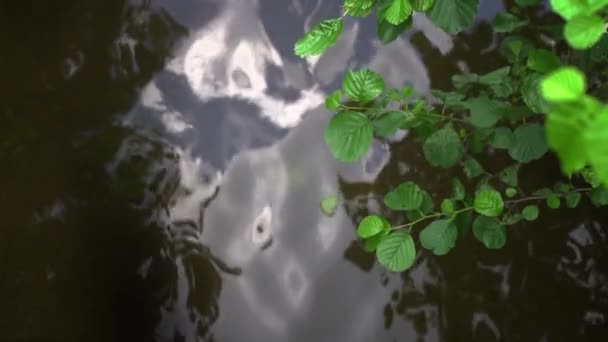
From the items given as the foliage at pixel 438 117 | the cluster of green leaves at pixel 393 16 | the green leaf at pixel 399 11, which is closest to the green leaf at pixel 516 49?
the foliage at pixel 438 117

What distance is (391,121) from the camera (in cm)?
80

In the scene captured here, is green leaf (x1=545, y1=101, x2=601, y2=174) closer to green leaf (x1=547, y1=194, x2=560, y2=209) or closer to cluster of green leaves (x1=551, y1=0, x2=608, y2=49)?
cluster of green leaves (x1=551, y1=0, x2=608, y2=49)

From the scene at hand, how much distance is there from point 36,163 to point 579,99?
1009 mm

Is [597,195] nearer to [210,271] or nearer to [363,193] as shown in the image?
[363,193]

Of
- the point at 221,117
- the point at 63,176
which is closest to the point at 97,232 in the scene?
the point at 63,176

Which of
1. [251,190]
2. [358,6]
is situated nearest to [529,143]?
[358,6]

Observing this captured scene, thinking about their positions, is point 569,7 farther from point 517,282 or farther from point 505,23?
point 517,282

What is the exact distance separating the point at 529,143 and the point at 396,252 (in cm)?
29

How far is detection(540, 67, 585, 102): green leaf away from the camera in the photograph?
343mm

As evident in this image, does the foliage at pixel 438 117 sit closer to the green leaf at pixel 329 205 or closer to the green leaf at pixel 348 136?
the green leaf at pixel 348 136

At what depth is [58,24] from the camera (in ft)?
4.01

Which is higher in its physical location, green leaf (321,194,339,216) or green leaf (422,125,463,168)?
green leaf (321,194,339,216)

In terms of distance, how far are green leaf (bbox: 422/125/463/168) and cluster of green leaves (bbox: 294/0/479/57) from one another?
0.21m

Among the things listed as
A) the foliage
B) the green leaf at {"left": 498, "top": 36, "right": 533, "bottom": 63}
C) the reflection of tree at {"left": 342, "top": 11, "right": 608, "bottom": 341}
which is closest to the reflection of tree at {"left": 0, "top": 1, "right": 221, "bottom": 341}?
the reflection of tree at {"left": 342, "top": 11, "right": 608, "bottom": 341}
